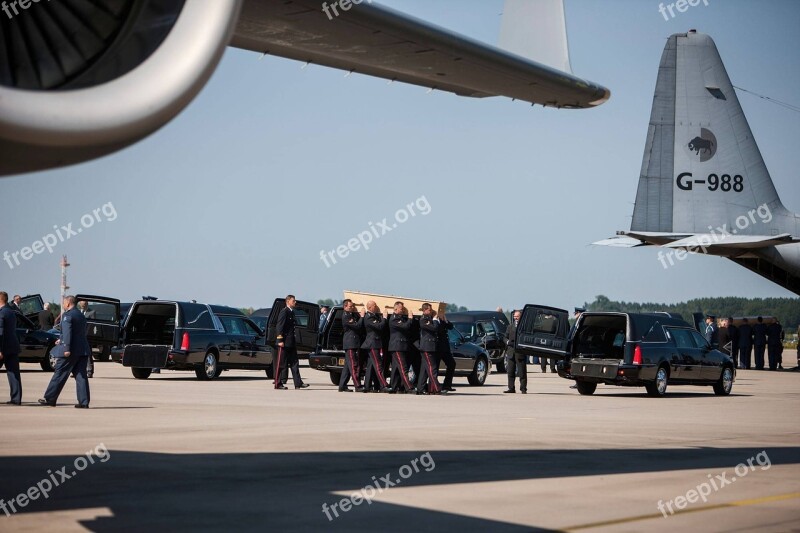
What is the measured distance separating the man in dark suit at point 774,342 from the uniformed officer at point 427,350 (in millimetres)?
22073

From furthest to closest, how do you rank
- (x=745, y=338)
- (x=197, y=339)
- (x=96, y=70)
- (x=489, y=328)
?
(x=745, y=338), (x=489, y=328), (x=197, y=339), (x=96, y=70)

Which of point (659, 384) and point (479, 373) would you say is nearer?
point (659, 384)

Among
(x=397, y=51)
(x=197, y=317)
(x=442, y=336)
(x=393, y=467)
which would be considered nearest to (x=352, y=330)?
(x=442, y=336)

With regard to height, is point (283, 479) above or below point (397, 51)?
below

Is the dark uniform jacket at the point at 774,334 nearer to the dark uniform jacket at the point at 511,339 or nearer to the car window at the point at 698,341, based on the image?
Result: the car window at the point at 698,341

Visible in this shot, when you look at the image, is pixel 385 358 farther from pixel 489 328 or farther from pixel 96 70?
pixel 96 70

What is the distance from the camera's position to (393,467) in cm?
1035

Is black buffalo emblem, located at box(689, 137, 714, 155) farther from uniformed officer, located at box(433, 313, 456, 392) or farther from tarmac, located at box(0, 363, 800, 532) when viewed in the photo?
tarmac, located at box(0, 363, 800, 532)

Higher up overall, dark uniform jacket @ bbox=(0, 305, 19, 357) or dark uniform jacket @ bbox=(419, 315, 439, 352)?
dark uniform jacket @ bbox=(0, 305, 19, 357)

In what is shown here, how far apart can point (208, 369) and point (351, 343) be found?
5530mm

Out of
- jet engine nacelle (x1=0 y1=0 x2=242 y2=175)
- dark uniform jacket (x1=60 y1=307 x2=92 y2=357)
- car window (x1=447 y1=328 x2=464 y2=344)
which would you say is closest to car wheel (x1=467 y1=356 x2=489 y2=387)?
car window (x1=447 y1=328 x2=464 y2=344)

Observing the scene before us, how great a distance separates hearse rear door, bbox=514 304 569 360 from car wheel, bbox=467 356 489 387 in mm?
3329

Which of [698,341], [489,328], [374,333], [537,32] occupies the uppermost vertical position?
[537,32]

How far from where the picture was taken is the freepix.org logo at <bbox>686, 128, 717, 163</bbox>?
141 ft
